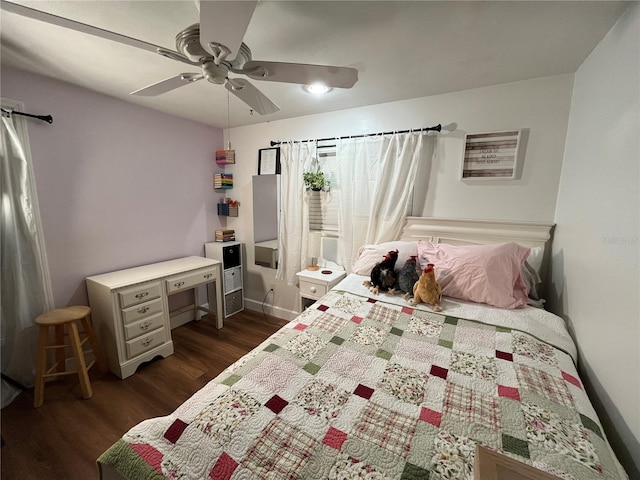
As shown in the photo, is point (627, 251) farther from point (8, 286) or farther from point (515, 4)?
point (8, 286)

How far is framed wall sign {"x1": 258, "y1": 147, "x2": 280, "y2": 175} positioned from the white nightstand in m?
1.22

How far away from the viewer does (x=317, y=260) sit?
9.20ft

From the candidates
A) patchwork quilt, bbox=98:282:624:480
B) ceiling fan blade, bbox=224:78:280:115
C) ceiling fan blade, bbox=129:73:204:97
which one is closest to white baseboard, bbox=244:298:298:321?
patchwork quilt, bbox=98:282:624:480

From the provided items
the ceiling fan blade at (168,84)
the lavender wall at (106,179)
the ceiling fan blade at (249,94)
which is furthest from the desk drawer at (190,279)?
the ceiling fan blade at (249,94)

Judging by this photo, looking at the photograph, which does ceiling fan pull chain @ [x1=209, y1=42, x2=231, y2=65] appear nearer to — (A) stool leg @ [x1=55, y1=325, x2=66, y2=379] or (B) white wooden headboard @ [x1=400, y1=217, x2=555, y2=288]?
(B) white wooden headboard @ [x1=400, y1=217, x2=555, y2=288]

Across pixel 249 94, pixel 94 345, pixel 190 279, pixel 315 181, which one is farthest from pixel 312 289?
pixel 94 345

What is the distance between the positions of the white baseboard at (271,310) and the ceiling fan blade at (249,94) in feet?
7.34

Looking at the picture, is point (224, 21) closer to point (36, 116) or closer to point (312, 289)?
point (36, 116)

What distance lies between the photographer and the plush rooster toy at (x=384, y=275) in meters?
1.87

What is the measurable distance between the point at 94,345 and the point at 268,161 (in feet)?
7.47

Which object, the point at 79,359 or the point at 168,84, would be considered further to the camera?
the point at 79,359

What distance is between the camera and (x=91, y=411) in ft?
5.60

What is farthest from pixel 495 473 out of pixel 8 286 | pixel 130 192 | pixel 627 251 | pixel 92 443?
pixel 130 192

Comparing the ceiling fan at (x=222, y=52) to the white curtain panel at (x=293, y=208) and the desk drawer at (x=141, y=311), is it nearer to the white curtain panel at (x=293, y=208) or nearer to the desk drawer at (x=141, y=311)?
the white curtain panel at (x=293, y=208)
